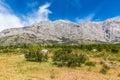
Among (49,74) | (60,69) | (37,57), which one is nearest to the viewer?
(49,74)

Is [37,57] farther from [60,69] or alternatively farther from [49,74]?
[49,74]

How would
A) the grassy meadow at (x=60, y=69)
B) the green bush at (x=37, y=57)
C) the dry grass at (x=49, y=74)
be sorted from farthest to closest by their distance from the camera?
1. the green bush at (x=37, y=57)
2. the grassy meadow at (x=60, y=69)
3. the dry grass at (x=49, y=74)

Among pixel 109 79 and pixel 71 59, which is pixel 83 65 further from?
pixel 109 79

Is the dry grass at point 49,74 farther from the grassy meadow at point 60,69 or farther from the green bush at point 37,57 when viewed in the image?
the green bush at point 37,57

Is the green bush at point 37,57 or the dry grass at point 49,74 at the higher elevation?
the green bush at point 37,57

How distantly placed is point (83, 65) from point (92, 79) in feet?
46.9

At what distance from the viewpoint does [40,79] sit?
1008 inches

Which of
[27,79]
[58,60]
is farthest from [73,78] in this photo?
[58,60]

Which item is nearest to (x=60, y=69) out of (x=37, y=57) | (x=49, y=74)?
(x=49, y=74)

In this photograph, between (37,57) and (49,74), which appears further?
(37,57)

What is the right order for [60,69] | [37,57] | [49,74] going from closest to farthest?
[49,74] < [60,69] < [37,57]

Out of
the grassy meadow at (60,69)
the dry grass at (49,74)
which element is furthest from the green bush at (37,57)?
the dry grass at (49,74)

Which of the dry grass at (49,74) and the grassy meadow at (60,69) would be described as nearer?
the dry grass at (49,74)

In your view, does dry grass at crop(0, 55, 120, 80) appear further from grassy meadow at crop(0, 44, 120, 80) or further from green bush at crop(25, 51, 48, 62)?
green bush at crop(25, 51, 48, 62)
